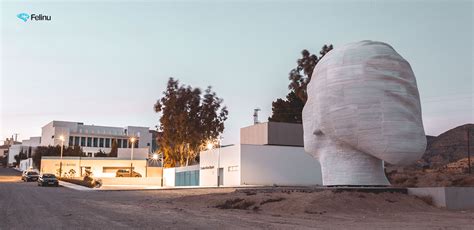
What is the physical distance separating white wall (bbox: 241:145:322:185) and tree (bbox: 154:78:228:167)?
1869 centimetres

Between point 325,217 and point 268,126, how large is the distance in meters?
32.3

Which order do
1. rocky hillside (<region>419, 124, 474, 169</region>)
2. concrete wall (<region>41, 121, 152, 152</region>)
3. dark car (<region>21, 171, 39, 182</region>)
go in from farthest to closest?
concrete wall (<region>41, 121, 152, 152</region>), rocky hillside (<region>419, 124, 474, 169</region>), dark car (<region>21, 171, 39, 182</region>)

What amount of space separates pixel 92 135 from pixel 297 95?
6000cm

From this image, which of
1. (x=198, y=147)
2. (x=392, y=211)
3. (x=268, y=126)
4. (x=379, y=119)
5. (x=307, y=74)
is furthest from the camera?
(x=198, y=147)

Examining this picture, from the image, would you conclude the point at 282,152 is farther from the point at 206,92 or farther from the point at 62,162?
the point at 62,162

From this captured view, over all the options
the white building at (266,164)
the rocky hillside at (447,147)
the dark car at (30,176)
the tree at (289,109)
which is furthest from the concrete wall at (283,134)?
the rocky hillside at (447,147)

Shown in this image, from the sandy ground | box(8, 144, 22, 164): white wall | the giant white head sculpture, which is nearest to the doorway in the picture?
the sandy ground

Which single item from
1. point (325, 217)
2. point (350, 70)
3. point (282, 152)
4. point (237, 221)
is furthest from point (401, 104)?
point (282, 152)

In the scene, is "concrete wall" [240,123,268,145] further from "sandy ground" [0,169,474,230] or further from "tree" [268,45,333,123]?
"sandy ground" [0,169,474,230]

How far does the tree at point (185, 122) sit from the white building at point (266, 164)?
39.9ft

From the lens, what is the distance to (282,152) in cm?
4328

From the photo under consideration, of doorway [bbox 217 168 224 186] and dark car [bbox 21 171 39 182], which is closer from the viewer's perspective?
doorway [bbox 217 168 224 186]

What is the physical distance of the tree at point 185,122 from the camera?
5944cm

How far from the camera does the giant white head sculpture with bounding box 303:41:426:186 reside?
2019 centimetres
